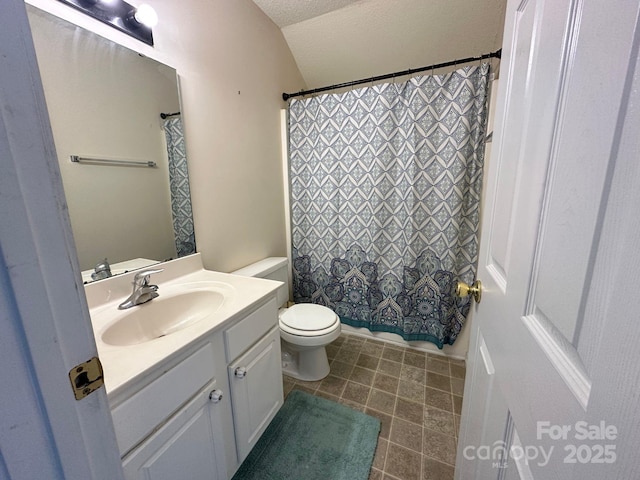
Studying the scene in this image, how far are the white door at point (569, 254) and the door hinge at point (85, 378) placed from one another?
626 mm

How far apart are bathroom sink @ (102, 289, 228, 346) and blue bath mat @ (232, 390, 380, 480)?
2.41 ft

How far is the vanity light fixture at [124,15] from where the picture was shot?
2.95 ft

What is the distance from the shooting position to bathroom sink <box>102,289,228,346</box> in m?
0.89

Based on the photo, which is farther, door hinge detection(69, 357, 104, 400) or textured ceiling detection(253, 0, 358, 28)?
textured ceiling detection(253, 0, 358, 28)

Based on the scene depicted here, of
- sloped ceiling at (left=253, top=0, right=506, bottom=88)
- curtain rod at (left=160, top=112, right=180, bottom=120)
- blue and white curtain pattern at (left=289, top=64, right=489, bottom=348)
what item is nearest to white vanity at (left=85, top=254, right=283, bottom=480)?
curtain rod at (left=160, top=112, right=180, bottom=120)

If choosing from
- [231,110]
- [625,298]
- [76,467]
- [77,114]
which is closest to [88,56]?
[77,114]

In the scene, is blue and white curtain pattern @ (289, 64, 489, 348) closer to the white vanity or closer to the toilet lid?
the toilet lid

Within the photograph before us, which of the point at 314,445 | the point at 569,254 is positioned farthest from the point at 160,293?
the point at 569,254

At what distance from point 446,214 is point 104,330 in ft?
6.04

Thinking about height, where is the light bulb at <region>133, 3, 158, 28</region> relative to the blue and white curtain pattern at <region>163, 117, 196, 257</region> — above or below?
above

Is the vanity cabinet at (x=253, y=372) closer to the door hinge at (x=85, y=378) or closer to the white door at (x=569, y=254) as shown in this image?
the door hinge at (x=85, y=378)

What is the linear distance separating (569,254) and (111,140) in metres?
1.41

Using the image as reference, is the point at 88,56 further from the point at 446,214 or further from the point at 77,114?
the point at 446,214

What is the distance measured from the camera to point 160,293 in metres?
1.09
